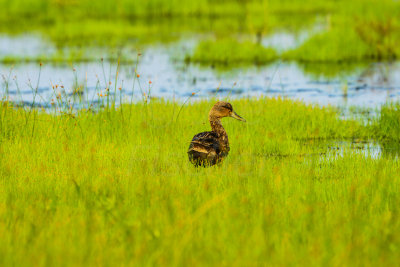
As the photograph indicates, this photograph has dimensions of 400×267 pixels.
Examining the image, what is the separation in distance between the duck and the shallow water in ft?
20.1

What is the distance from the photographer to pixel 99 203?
6164mm

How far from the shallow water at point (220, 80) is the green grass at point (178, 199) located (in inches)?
195

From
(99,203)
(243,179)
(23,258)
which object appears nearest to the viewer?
(23,258)

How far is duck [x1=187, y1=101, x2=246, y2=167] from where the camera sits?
819cm

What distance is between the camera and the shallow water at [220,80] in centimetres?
1641

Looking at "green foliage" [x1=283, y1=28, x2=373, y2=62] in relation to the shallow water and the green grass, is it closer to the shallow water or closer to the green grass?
the shallow water

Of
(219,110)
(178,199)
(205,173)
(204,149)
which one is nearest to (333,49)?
(219,110)

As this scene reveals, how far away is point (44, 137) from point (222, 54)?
42.7 feet

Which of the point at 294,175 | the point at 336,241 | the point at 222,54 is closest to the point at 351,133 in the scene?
the point at 294,175

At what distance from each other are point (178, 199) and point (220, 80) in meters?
12.5

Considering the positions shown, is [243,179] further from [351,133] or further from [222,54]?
[222,54]

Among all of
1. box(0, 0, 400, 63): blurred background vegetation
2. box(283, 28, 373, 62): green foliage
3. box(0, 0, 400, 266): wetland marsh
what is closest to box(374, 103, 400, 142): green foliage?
box(0, 0, 400, 266): wetland marsh

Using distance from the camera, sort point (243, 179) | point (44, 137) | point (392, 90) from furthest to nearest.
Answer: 1. point (392, 90)
2. point (44, 137)
3. point (243, 179)

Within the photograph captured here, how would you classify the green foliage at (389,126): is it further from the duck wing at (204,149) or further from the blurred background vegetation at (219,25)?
the blurred background vegetation at (219,25)
